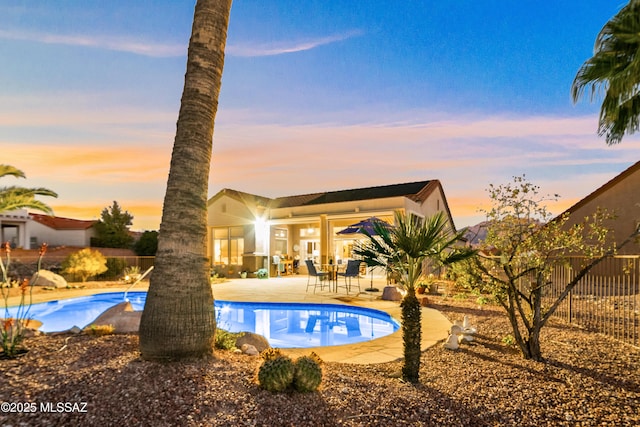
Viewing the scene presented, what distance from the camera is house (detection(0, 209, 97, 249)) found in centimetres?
3011

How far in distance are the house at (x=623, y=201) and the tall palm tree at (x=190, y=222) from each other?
15576 millimetres

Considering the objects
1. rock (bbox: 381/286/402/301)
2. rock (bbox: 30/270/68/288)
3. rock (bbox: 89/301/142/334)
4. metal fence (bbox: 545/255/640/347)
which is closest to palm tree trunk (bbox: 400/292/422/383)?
metal fence (bbox: 545/255/640/347)

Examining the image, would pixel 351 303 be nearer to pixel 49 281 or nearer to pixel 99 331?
pixel 99 331

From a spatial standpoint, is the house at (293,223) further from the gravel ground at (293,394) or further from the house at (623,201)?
the gravel ground at (293,394)

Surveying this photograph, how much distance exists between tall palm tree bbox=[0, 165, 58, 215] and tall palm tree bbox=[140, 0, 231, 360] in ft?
14.5

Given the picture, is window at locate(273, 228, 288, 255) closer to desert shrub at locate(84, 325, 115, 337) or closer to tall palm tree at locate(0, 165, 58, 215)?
tall palm tree at locate(0, 165, 58, 215)

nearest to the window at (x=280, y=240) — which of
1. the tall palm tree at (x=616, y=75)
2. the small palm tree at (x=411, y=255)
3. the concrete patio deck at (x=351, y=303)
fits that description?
the concrete patio deck at (x=351, y=303)

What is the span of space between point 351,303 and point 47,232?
34.3m

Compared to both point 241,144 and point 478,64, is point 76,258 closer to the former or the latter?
point 241,144

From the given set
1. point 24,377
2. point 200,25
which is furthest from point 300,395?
point 200,25

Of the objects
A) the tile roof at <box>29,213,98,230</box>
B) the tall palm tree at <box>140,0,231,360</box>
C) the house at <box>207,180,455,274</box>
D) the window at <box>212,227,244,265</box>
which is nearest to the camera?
the tall palm tree at <box>140,0,231,360</box>

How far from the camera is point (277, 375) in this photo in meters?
3.71

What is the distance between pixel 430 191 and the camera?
73.6 ft

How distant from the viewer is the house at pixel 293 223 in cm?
2008
